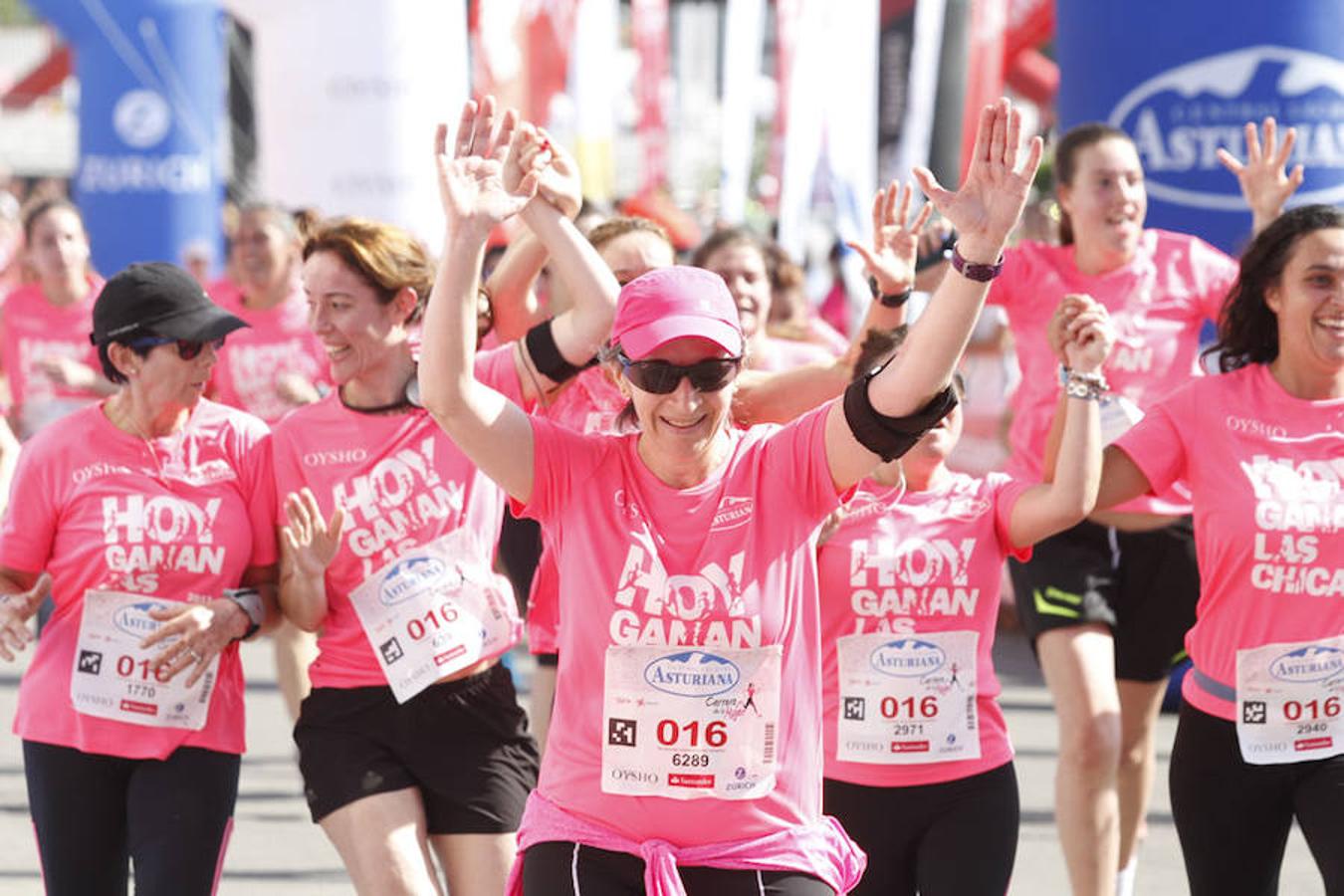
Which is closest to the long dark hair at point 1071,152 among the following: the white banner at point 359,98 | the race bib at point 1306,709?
the race bib at point 1306,709

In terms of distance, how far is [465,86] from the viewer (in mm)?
12094

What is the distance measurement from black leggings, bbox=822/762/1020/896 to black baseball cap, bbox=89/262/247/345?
1.72 metres

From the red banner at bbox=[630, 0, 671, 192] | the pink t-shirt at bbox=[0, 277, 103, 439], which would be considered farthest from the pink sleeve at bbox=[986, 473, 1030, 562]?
the red banner at bbox=[630, 0, 671, 192]

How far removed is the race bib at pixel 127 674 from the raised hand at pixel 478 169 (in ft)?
4.84

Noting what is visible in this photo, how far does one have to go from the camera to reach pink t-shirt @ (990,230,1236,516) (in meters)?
6.11

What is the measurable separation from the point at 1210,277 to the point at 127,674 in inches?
130

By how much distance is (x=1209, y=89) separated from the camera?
333 inches

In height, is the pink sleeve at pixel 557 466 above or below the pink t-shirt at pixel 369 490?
above

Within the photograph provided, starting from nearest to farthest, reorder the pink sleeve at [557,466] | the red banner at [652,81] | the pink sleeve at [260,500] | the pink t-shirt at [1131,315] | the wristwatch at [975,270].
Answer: the wristwatch at [975,270] → the pink sleeve at [557,466] → the pink sleeve at [260,500] → the pink t-shirt at [1131,315] → the red banner at [652,81]

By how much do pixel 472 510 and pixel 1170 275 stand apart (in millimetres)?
2421

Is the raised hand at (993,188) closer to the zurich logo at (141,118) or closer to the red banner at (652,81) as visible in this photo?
the zurich logo at (141,118)

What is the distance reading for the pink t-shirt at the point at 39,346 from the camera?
8852 millimetres

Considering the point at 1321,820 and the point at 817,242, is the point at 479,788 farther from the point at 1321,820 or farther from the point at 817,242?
the point at 817,242

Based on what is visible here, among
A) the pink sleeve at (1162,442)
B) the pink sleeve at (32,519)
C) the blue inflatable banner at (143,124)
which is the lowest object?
the blue inflatable banner at (143,124)
